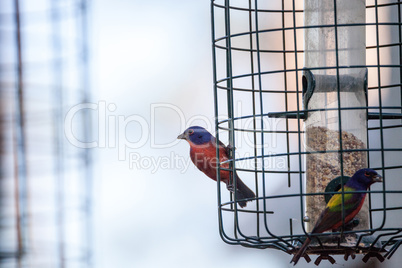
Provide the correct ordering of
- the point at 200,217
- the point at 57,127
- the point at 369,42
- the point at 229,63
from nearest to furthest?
the point at 229,63
the point at 57,127
the point at 369,42
the point at 200,217

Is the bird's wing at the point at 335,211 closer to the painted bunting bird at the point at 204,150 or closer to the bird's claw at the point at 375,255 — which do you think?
the bird's claw at the point at 375,255

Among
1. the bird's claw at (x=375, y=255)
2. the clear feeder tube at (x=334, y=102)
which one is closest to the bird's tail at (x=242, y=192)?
the clear feeder tube at (x=334, y=102)

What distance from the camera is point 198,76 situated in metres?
10.3

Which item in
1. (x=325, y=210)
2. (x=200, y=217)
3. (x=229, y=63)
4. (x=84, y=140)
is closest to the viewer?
(x=325, y=210)

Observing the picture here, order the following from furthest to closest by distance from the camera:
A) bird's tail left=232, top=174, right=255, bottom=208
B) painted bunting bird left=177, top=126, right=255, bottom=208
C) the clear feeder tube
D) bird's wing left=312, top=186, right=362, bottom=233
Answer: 1. painted bunting bird left=177, top=126, right=255, bottom=208
2. bird's tail left=232, top=174, right=255, bottom=208
3. the clear feeder tube
4. bird's wing left=312, top=186, right=362, bottom=233

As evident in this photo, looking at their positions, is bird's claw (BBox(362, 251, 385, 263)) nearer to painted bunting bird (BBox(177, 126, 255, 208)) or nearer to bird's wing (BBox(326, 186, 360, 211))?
bird's wing (BBox(326, 186, 360, 211))

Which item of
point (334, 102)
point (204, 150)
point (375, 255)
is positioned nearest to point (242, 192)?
point (204, 150)

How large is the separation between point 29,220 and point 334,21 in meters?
2.28

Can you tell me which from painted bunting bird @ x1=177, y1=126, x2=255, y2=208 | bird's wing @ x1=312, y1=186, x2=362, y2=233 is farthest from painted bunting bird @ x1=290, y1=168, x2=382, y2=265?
painted bunting bird @ x1=177, y1=126, x2=255, y2=208

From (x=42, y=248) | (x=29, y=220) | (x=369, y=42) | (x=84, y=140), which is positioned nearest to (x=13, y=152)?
(x=29, y=220)

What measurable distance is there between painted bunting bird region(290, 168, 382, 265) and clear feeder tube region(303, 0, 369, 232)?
0.32 m

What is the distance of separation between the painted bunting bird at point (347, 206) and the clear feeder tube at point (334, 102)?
323mm

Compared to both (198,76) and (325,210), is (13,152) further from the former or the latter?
(198,76)

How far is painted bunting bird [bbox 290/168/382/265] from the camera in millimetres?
5254
